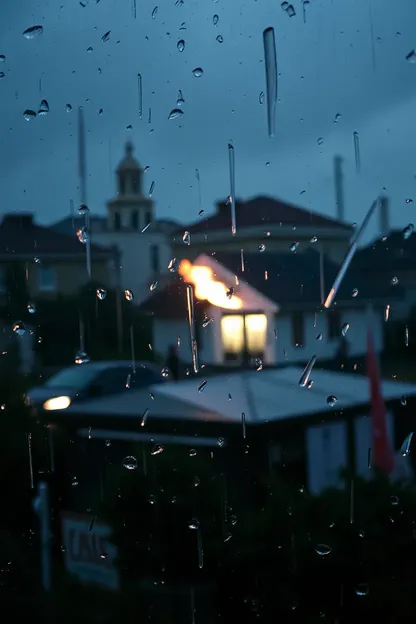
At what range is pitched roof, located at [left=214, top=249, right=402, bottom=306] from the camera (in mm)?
1340

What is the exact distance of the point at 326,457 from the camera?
1.41 metres

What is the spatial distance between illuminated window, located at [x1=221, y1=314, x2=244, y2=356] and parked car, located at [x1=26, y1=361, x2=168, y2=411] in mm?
136

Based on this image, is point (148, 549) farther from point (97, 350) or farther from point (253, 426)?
point (97, 350)

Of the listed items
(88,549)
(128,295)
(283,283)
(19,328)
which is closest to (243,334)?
(283,283)

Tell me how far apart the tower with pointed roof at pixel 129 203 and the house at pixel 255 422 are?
320 millimetres

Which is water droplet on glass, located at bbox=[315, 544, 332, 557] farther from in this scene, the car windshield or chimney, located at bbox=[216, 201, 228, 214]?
chimney, located at bbox=[216, 201, 228, 214]

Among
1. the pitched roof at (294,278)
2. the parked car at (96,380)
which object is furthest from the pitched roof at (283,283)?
the parked car at (96,380)

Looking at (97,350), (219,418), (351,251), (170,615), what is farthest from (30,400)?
(351,251)

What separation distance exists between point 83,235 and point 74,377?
0.28 m

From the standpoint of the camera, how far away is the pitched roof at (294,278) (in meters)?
1.34

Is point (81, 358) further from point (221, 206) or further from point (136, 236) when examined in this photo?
point (221, 206)

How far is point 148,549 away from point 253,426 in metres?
0.38

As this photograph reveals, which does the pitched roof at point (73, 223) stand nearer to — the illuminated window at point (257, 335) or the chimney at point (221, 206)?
the chimney at point (221, 206)

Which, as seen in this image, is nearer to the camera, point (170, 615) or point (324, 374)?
point (324, 374)
